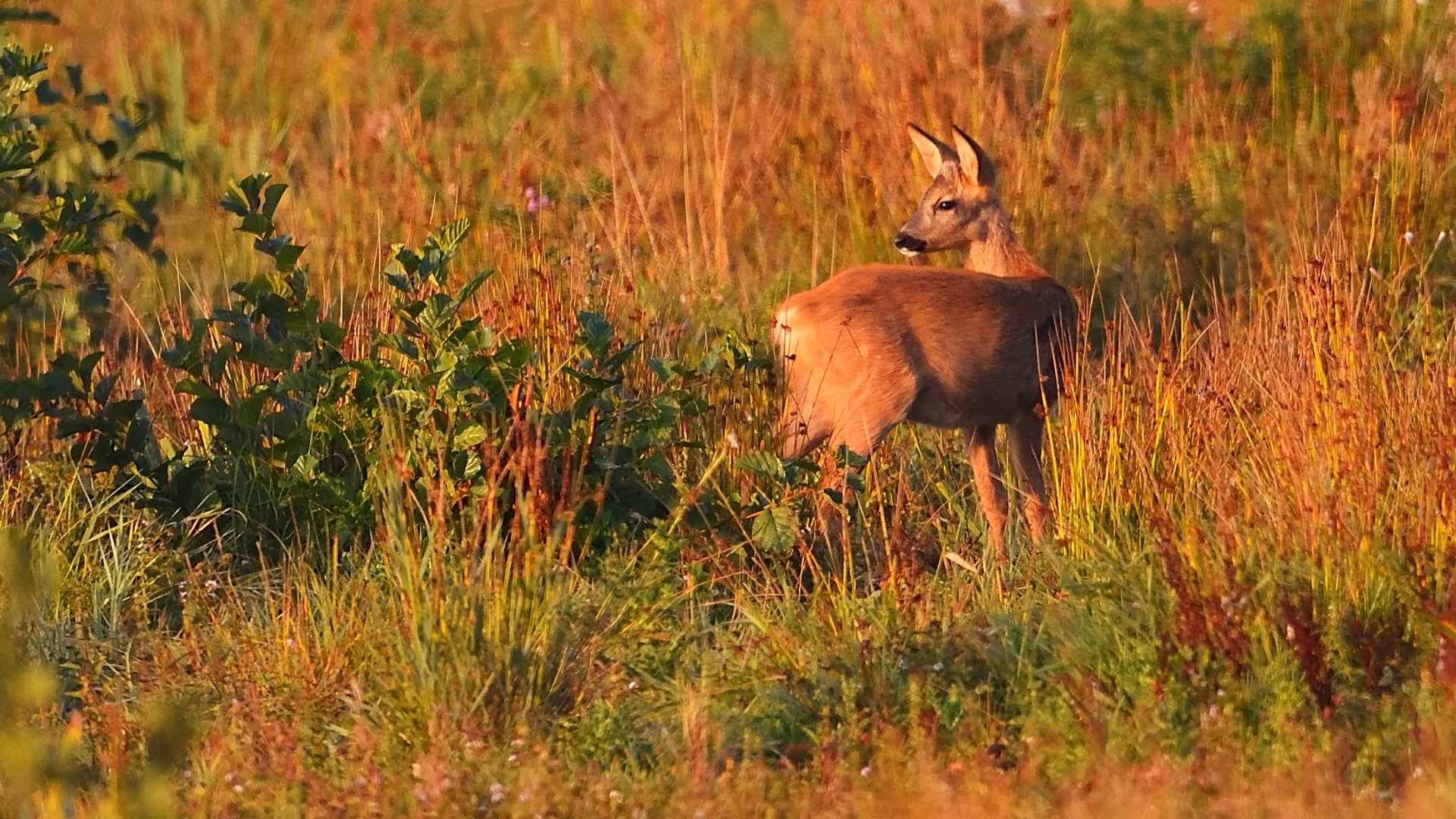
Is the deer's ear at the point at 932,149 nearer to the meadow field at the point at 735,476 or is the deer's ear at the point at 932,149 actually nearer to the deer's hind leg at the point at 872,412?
the meadow field at the point at 735,476

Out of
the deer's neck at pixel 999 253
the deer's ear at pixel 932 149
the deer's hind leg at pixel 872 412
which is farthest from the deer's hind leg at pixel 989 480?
the deer's ear at pixel 932 149

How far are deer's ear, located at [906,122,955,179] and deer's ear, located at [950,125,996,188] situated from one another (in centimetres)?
8

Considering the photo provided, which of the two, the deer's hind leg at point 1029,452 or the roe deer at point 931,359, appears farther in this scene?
the deer's hind leg at point 1029,452

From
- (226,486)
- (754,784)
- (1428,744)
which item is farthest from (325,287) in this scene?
(1428,744)

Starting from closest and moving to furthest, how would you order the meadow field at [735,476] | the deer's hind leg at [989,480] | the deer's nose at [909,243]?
1. the meadow field at [735,476]
2. the deer's hind leg at [989,480]
3. the deer's nose at [909,243]

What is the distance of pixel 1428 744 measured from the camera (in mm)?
4121

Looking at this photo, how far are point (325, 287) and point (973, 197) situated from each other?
2.61 meters

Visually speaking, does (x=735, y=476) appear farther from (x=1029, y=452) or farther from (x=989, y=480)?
(x=1029, y=452)

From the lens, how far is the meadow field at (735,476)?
4.22 meters

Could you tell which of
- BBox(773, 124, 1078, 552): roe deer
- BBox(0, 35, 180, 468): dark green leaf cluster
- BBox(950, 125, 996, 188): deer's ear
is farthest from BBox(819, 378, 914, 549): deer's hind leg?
BBox(0, 35, 180, 468): dark green leaf cluster

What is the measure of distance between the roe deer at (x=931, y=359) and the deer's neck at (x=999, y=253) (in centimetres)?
66

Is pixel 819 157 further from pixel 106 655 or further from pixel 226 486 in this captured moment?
pixel 106 655

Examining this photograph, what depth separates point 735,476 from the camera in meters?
6.40

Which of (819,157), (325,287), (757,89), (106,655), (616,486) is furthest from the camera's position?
(757,89)
